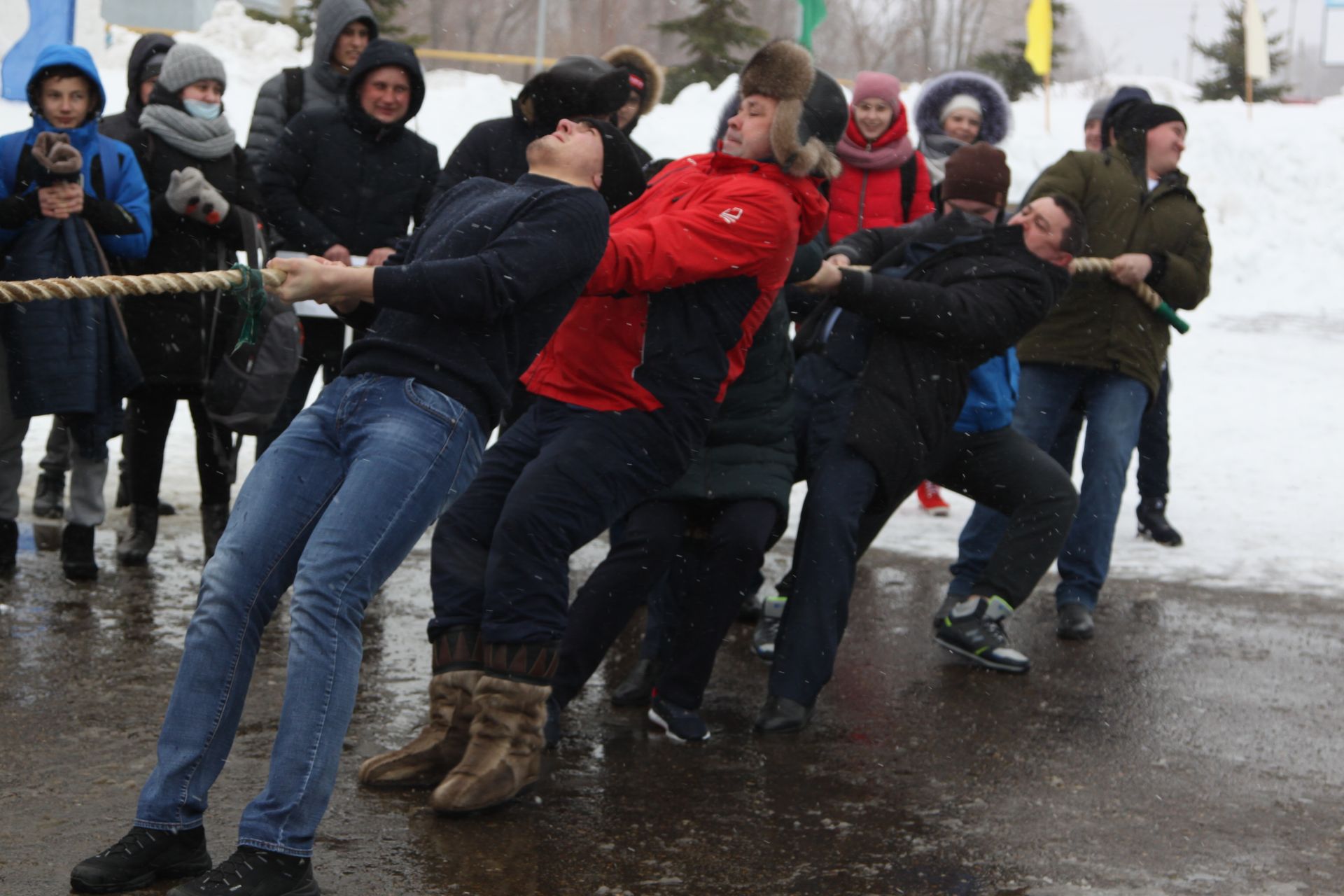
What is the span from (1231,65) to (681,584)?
2931 cm

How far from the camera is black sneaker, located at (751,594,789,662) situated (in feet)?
18.8

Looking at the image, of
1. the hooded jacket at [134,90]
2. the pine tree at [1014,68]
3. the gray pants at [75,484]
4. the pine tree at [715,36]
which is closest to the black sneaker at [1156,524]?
the gray pants at [75,484]

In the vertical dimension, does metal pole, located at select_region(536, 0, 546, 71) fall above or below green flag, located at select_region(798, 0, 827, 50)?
above

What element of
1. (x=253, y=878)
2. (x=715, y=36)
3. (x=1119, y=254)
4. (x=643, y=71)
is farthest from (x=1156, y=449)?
(x=715, y=36)

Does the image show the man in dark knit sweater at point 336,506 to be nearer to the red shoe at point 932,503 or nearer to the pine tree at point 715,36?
the red shoe at point 932,503

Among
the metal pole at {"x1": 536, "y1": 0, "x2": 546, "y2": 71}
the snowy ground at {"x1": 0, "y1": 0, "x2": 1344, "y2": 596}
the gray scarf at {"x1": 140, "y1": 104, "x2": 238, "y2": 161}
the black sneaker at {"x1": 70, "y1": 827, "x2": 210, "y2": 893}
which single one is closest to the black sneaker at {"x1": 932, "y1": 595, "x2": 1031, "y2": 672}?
the snowy ground at {"x1": 0, "y1": 0, "x2": 1344, "y2": 596}

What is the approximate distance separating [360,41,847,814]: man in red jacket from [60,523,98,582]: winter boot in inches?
94.2

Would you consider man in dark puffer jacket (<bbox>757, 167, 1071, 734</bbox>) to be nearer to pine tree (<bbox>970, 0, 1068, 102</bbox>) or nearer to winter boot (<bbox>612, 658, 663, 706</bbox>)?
winter boot (<bbox>612, 658, 663, 706</bbox>)

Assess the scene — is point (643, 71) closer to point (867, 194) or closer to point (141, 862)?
point (867, 194)

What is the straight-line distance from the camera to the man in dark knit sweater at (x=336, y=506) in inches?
131

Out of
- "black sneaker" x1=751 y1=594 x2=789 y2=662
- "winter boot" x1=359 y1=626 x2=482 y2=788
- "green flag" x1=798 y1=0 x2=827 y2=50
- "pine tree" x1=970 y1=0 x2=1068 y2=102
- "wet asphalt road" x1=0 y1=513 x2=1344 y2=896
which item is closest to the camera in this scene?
"wet asphalt road" x1=0 y1=513 x2=1344 y2=896

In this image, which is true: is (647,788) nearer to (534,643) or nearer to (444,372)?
(534,643)

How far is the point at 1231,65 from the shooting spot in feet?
102

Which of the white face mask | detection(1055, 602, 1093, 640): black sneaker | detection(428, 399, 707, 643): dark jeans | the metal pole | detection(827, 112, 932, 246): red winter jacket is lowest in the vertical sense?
detection(1055, 602, 1093, 640): black sneaker
